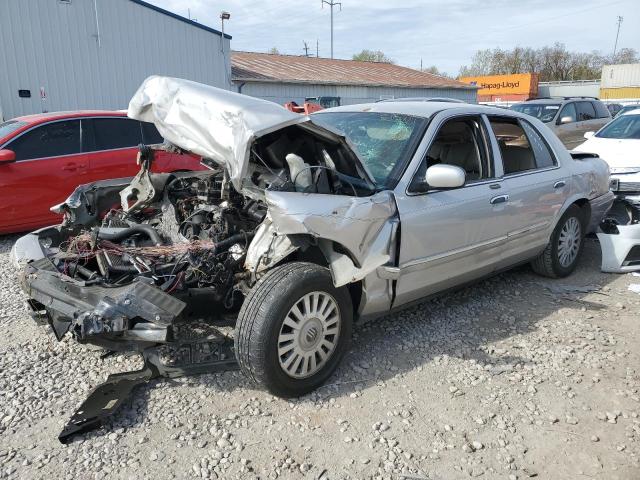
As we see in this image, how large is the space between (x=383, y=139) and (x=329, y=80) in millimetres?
20959

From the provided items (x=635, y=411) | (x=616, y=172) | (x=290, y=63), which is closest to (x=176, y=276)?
(x=635, y=411)

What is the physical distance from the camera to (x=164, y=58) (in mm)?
15609

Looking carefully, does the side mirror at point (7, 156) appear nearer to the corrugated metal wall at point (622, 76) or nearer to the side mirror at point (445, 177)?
the side mirror at point (445, 177)

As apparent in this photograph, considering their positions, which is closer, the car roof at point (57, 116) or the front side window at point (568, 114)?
the car roof at point (57, 116)

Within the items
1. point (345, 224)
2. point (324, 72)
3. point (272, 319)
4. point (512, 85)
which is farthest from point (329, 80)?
point (512, 85)

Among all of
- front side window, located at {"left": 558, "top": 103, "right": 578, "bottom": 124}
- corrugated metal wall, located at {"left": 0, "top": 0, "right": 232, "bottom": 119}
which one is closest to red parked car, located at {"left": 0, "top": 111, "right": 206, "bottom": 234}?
corrugated metal wall, located at {"left": 0, "top": 0, "right": 232, "bottom": 119}

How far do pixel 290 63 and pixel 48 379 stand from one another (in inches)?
954

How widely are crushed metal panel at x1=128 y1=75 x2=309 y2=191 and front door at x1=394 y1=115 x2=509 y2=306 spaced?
1.04 metres

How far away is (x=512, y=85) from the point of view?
138ft

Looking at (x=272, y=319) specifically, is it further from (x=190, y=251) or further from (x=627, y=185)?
(x=627, y=185)

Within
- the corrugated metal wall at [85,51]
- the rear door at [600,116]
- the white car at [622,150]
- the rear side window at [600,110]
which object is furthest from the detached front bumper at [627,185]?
the corrugated metal wall at [85,51]

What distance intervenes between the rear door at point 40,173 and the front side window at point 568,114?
1079cm

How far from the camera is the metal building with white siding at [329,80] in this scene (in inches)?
819

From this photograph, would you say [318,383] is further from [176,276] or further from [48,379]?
[48,379]
